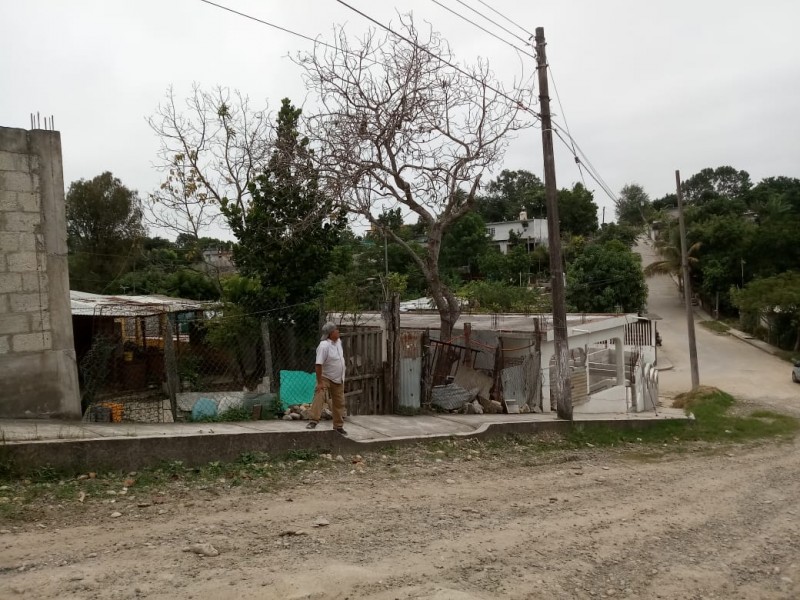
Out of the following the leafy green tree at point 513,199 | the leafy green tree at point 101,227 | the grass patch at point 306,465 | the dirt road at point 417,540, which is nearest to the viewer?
the dirt road at point 417,540

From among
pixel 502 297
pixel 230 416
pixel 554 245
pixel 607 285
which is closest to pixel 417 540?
pixel 230 416

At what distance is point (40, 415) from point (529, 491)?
226 inches

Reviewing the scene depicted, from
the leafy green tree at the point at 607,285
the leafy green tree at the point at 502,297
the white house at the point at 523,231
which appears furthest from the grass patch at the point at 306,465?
the white house at the point at 523,231

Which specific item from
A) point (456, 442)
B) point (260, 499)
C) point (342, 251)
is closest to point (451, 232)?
point (342, 251)

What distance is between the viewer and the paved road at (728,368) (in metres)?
27.4

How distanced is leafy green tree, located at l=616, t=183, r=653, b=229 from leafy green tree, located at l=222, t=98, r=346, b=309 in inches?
2591

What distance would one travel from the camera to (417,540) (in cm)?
530

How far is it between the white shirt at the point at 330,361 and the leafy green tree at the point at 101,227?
29926mm

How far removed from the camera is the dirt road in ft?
14.3

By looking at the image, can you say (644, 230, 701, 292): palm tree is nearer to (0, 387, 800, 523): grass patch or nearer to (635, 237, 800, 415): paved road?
(635, 237, 800, 415): paved road

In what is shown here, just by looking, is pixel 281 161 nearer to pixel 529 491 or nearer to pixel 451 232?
pixel 529 491

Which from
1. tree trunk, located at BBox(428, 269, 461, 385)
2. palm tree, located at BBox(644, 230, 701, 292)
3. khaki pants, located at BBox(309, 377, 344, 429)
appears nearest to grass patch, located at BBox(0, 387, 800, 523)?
khaki pants, located at BBox(309, 377, 344, 429)

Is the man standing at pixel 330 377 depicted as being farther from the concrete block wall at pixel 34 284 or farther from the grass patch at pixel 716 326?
the grass patch at pixel 716 326

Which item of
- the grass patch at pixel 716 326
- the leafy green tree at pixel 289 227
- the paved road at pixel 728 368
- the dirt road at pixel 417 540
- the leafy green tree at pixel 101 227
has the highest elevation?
the leafy green tree at pixel 101 227
